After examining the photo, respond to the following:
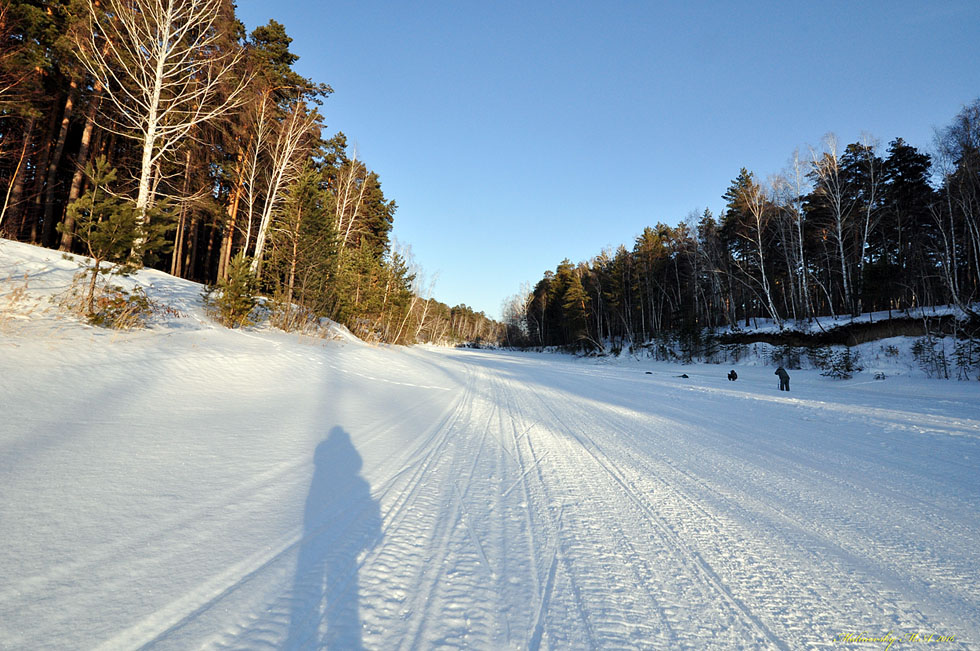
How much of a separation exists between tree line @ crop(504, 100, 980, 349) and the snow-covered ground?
20.7 metres

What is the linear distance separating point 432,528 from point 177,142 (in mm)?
19542

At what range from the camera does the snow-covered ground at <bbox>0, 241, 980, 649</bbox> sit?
61.3 inches

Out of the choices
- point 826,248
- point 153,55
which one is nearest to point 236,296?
point 153,55

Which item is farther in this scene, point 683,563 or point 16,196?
point 16,196

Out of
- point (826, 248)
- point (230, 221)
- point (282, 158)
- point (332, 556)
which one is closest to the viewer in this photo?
point (332, 556)

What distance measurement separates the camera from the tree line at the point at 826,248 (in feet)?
63.8

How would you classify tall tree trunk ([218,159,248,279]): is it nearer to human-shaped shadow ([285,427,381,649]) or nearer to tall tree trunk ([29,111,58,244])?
tall tree trunk ([29,111,58,244])

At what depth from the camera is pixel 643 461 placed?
420cm

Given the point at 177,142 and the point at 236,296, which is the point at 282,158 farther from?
→ the point at 236,296

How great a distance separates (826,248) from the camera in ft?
88.9

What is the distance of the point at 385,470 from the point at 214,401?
336 cm

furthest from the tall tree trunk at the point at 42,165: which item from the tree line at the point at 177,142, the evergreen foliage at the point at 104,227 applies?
the evergreen foliage at the point at 104,227

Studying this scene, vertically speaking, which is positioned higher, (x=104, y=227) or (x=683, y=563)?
(x=104, y=227)

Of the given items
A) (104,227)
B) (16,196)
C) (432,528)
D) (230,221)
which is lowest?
(432,528)
